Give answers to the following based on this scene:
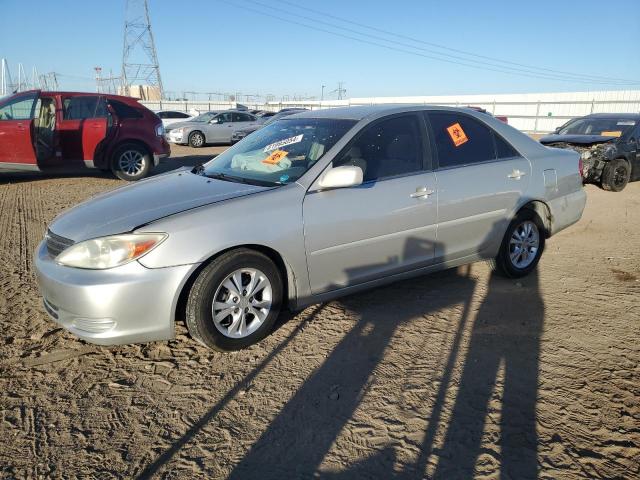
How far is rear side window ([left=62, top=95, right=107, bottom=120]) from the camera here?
31.8 feet

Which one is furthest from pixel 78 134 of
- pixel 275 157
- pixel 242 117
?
pixel 242 117

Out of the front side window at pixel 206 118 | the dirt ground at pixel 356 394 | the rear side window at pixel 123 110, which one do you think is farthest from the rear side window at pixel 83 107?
the front side window at pixel 206 118

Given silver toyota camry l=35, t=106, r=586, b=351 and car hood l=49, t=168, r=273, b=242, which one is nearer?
Answer: silver toyota camry l=35, t=106, r=586, b=351

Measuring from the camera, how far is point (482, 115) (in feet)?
15.0

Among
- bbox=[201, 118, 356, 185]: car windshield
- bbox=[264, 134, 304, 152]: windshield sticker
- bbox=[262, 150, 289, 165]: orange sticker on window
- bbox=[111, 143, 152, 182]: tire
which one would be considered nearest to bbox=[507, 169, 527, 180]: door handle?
bbox=[201, 118, 356, 185]: car windshield

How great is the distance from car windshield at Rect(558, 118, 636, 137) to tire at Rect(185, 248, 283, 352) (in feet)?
29.7

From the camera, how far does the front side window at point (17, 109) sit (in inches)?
354

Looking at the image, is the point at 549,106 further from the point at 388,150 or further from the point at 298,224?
the point at 298,224

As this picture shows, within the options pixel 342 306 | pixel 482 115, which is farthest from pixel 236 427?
pixel 482 115

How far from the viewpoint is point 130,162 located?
10.2 metres

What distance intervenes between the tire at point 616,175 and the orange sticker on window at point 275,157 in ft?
26.5

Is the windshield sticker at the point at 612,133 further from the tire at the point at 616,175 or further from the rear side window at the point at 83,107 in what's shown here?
the rear side window at the point at 83,107

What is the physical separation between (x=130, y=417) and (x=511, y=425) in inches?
79.0

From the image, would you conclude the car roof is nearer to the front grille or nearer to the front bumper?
the front bumper
